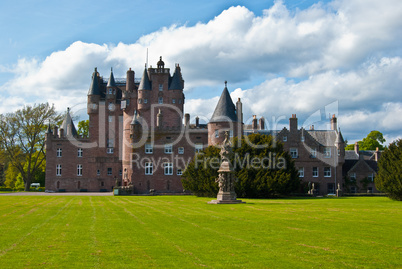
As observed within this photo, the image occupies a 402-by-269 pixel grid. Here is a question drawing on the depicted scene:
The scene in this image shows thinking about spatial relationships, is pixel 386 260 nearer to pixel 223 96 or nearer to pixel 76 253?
pixel 76 253

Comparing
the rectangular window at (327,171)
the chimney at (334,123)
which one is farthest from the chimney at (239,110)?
the chimney at (334,123)

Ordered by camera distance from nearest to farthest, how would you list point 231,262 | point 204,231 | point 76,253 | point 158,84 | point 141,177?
point 231,262 < point 76,253 < point 204,231 < point 141,177 < point 158,84

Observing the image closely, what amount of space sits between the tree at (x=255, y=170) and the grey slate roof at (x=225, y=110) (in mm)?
8498

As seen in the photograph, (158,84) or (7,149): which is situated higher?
(158,84)

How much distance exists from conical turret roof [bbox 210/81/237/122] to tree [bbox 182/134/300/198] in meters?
8.50

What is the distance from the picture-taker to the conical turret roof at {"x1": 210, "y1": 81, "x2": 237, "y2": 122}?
5675cm

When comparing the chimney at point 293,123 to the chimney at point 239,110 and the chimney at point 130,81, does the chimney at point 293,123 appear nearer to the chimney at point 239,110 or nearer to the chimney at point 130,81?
the chimney at point 239,110

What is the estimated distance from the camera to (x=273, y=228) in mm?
16172

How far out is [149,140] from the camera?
205ft

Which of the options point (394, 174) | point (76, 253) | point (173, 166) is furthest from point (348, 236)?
point (173, 166)

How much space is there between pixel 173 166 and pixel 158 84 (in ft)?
44.9

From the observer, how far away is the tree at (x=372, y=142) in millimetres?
85188

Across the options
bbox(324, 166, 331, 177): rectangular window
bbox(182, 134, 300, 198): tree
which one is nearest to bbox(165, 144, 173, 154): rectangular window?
bbox(182, 134, 300, 198): tree

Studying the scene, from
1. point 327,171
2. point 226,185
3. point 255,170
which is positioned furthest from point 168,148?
point 226,185
